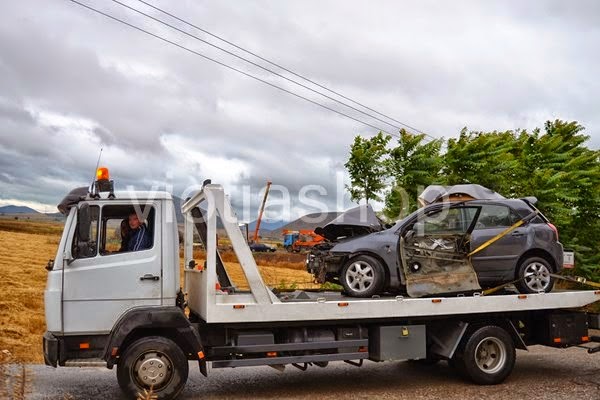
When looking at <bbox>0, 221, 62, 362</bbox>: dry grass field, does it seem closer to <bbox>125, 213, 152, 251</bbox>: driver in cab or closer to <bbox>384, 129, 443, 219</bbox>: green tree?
<bbox>125, 213, 152, 251</bbox>: driver in cab

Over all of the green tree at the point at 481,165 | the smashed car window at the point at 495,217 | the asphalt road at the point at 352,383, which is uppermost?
the green tree at the point at 481,165

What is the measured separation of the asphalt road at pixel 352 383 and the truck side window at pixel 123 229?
1989 mm

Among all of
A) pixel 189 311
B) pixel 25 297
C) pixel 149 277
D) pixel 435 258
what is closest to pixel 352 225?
pixel 435 258

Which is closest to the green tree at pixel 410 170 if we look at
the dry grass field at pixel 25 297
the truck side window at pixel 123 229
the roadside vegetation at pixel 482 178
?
the roadside vegetation at pixel 482 178

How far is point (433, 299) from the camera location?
8492mm

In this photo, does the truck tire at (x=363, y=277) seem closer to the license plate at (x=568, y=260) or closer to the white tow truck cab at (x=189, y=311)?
the white tow truck cab at (x=189, y=311)

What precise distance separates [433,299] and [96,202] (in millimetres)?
4618

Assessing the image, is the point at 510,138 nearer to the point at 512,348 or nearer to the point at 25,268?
the point at 512,348

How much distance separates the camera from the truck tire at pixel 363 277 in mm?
8695

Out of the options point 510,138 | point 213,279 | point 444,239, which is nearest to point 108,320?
point 213,279

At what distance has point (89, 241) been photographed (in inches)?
→ 288

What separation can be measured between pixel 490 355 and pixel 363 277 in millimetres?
2273

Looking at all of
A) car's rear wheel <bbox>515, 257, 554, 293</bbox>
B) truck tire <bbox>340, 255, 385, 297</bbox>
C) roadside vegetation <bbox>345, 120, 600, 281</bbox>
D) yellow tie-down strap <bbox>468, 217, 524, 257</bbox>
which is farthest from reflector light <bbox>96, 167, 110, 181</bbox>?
roadside vegetation <bbox>345, 120, 600, 281</bbox>

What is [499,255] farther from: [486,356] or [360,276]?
[360,276]
